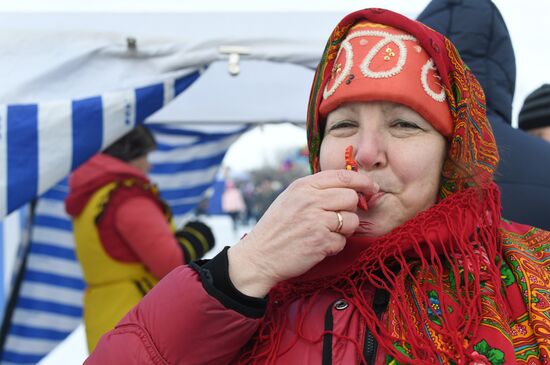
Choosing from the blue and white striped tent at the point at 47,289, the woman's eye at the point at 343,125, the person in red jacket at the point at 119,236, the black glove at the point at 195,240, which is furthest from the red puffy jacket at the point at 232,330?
the blue and white striped tent at the point at 47,289

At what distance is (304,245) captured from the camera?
93 cm

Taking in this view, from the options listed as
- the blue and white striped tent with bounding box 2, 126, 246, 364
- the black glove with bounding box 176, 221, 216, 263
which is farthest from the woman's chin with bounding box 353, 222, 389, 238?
the blue and white striped tent with bounding box 2, 126, 246, 364

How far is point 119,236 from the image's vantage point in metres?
2.49

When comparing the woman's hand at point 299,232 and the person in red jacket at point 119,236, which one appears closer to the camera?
the woman's hand at point 299,232

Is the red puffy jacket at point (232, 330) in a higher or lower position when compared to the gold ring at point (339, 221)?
lower

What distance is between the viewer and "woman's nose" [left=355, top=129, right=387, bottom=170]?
103cm

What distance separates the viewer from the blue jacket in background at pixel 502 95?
4.81 ft

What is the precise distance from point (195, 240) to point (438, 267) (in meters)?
1.81

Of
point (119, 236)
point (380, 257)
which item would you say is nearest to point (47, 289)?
point (119, 236)

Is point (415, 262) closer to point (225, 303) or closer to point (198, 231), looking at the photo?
point (225, 303)

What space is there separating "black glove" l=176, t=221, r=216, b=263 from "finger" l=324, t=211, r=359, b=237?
5.51 feet

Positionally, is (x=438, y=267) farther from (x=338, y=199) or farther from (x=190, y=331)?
(x=190, y=331)

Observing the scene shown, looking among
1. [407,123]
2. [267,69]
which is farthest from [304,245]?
[267,69]

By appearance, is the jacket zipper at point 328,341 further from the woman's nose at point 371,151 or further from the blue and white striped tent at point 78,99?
the blue and white striped tent at point 78,99
